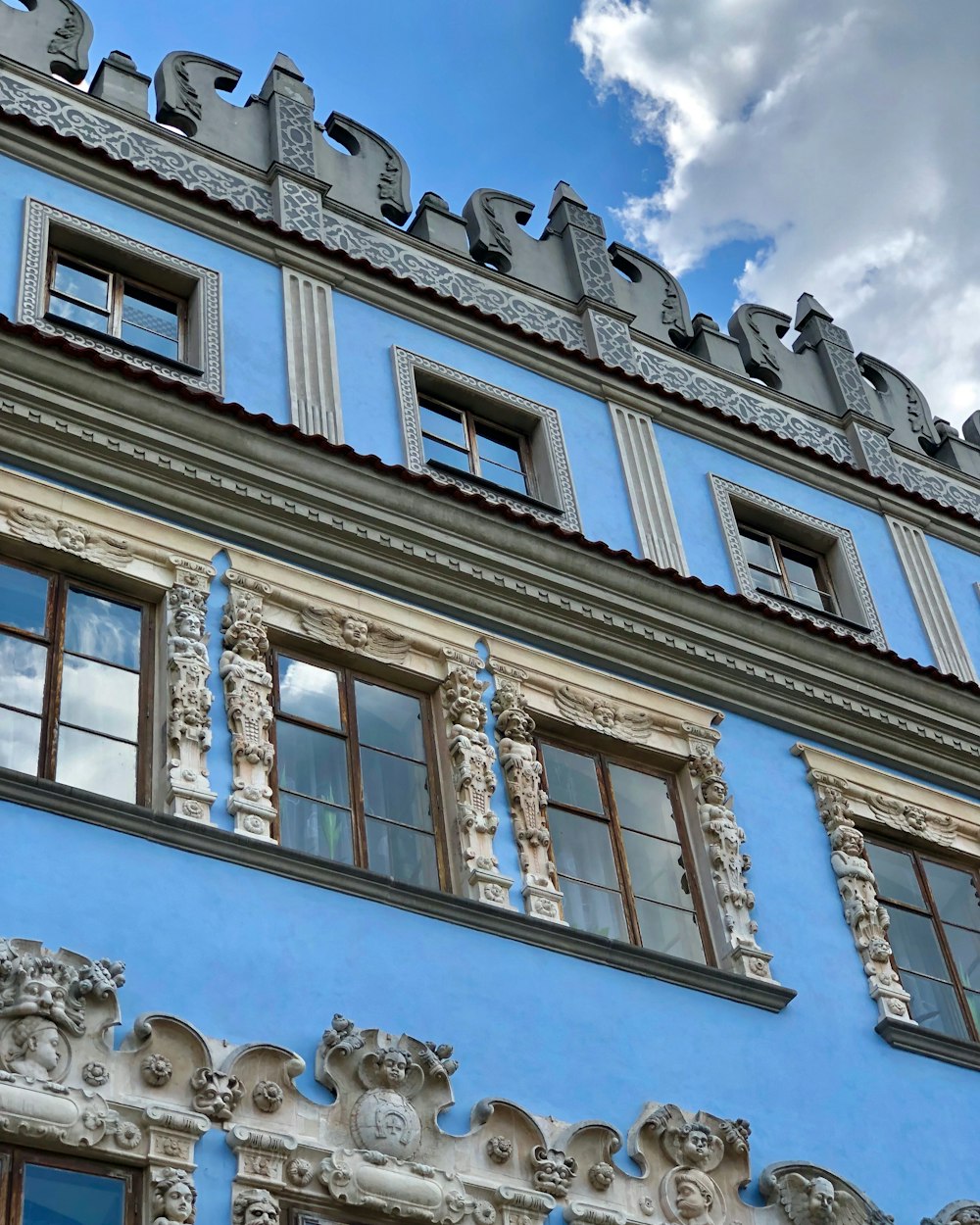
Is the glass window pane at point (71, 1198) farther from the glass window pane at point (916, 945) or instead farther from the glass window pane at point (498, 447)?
the glass window pane at point (498, 447)

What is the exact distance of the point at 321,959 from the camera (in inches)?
391

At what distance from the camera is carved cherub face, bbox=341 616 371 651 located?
467 inches

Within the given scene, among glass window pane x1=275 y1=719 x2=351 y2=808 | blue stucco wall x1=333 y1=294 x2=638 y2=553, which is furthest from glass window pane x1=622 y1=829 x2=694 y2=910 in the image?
blue stucco wall x1=333 y1=294 x2=638 y2=553

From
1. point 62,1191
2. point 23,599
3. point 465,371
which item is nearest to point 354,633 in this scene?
point 23,599

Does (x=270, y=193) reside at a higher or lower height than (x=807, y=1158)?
higher

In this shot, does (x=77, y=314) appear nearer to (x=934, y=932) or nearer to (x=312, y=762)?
(x=312, y=762)

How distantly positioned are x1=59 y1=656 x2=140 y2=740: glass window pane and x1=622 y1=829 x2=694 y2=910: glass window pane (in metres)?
3.43

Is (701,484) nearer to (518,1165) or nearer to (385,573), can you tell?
(385,573)

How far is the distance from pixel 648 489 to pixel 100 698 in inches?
235

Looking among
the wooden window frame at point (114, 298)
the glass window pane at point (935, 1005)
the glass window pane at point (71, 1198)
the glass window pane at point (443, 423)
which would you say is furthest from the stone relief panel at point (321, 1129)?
the glass window pane at point (443, 423)

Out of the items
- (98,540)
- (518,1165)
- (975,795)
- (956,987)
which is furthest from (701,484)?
(518,1165)

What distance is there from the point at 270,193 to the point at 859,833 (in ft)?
22.7

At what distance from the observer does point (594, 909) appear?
38.2 ft

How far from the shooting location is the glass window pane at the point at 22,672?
Answer: 10.3 metres
